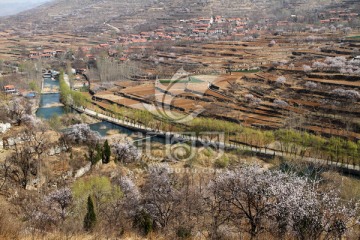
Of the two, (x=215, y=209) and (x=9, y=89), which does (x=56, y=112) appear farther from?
(x=215, y=209)

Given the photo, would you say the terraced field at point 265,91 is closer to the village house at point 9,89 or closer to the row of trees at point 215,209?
the village house at point 9,89

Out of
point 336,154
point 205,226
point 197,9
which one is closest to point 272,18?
point 197,9

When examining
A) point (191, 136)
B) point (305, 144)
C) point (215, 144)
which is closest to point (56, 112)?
point (191, 136)

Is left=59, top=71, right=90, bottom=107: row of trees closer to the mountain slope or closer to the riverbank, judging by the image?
the riverbank

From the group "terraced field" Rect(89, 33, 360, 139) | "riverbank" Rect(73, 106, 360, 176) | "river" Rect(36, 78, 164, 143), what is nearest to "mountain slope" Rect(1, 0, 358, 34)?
"terraced field" Rect(89, 33, 360, 139)

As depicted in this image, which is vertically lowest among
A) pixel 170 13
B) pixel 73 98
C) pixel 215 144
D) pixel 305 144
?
pixel 215 144

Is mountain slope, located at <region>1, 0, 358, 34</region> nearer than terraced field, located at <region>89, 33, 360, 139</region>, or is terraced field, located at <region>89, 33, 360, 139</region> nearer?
terraced field, located at <region>89, 33, 360, 139</region>

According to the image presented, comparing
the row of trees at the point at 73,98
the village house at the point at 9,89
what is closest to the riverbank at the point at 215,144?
the row of trees at the point at 73,98

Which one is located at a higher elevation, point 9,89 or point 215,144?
point 9,89
